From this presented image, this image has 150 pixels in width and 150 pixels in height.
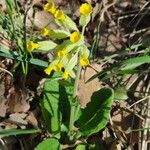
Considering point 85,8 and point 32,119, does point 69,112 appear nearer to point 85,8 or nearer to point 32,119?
point 32,119

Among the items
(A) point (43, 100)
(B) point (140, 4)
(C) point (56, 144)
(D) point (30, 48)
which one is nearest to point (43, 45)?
(D) point (30, 48)

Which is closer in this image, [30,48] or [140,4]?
[30,48]

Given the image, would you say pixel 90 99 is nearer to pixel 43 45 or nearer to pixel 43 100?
pixel 43 100

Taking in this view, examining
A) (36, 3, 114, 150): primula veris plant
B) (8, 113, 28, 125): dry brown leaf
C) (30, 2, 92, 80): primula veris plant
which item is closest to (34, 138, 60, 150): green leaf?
(36, 3, 114, 150): primula veris plant

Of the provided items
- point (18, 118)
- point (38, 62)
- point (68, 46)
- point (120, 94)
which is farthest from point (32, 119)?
point (68, 46)

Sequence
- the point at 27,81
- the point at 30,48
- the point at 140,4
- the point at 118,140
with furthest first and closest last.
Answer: the point at 140,4
the point at 27,81
the point at 118,140
the point at 30,48

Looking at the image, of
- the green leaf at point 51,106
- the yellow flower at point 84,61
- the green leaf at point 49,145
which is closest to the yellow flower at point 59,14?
the yellow flower at point 84,61

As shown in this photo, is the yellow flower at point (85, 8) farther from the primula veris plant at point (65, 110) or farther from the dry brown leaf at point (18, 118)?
→ the dry brown leaf at point (18, 118)
